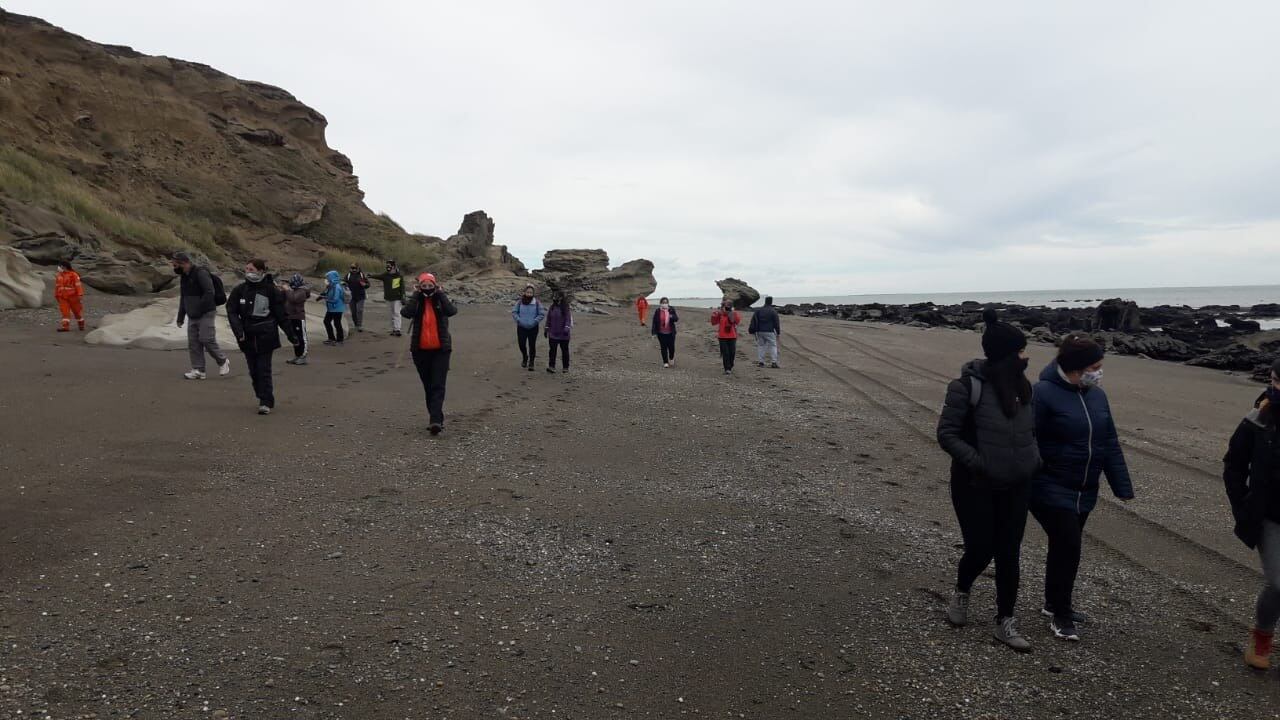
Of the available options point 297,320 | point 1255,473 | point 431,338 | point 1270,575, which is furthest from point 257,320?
point 1270,575

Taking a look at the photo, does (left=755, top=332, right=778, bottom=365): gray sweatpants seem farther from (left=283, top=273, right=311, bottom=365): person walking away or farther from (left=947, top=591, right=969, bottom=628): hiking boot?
(left=947, top=591, right=969, bottom=628): hiking boot

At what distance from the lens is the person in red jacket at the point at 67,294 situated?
13273 millimetres

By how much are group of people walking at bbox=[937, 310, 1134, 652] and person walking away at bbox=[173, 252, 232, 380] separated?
968 centimetres

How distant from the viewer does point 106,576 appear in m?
4.33


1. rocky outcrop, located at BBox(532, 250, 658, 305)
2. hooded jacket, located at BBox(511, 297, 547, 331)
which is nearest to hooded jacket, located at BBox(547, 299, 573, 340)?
hooded jacket, located at BBox(511, 297, 547, 331)

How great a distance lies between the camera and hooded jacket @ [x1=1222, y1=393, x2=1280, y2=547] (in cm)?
376

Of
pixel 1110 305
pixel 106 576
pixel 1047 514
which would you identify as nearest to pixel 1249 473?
pixel 1047 514

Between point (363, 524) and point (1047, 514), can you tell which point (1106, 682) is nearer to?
point (1047, 514)

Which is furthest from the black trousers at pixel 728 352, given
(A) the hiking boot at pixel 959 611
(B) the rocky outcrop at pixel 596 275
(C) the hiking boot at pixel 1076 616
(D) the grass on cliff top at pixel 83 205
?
(B) the rocky outcrop at pixel 596 275

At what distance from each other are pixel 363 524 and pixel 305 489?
107cm

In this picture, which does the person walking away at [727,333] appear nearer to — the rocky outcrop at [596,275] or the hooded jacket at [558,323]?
the hooded jacket at [558,323]

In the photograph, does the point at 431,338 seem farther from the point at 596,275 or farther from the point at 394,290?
the point at 596,275

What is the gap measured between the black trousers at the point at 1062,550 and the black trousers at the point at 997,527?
0.25 meters

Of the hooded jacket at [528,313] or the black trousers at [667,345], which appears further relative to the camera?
the black trousers at [667,345]
